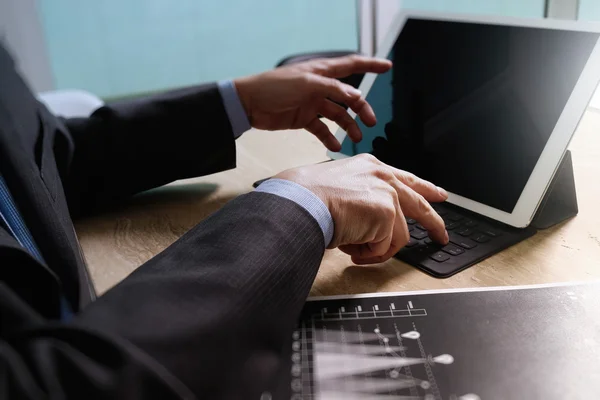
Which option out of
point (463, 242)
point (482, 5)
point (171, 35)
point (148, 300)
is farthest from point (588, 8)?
point (171, 35)

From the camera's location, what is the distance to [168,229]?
885mm

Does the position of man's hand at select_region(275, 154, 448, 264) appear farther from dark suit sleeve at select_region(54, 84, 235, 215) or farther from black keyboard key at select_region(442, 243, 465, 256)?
dark suit sleeve at select_region(54, 84, 235, 215)

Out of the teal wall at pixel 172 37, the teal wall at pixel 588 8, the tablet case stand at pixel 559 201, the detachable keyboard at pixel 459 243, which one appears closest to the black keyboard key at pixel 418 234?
the detachable keyboard at pixel 459 243

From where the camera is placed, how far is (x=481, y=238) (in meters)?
0.76

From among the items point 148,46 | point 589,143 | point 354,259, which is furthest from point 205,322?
point 148,46

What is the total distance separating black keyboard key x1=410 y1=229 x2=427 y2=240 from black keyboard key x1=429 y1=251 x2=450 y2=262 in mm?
42

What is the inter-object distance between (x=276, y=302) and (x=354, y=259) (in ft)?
0.64

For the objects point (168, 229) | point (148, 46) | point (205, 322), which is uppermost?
point (205, 322)

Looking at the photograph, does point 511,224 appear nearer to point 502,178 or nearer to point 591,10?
point 502,178

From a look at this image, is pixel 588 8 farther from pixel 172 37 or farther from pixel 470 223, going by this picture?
pixel 172 37

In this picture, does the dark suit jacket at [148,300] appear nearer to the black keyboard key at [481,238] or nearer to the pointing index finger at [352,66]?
the black keyboard key at [481,238]

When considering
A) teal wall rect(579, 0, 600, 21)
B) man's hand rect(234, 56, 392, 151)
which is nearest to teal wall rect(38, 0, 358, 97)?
teal wall rect(579, 0, 600, 21)

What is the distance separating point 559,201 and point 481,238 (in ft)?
0.42

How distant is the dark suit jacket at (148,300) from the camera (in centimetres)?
41
